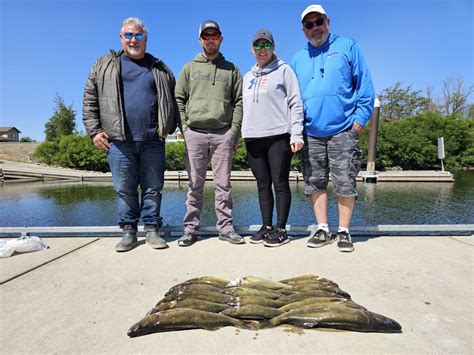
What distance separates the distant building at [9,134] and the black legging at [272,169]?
287ft

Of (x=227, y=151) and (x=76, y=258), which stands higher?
(x=227, y=151)

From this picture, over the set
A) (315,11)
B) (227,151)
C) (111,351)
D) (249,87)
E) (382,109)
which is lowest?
(111,351)

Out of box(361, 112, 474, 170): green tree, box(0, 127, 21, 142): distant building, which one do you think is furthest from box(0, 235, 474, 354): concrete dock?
box(0, 127, 21, 142): distant building

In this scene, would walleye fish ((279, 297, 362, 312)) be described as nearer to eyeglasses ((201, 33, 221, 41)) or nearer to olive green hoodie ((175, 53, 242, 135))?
olive green hoodie ((175, 53, 242, 135))

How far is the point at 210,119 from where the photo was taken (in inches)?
121

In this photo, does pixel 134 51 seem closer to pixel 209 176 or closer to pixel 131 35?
pixel 131 35

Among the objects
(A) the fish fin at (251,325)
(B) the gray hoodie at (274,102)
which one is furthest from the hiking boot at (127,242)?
(A) the fish fin at (251,325)

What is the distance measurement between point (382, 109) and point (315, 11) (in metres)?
53.2

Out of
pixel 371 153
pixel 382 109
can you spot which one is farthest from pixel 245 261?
pixel 382 109

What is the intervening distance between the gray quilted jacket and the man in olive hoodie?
17 centimetres

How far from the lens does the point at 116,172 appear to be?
122 inches

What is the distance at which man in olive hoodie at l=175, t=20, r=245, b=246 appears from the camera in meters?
3.10

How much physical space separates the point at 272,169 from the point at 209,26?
1.58m

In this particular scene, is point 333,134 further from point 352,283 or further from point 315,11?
point 352,283
